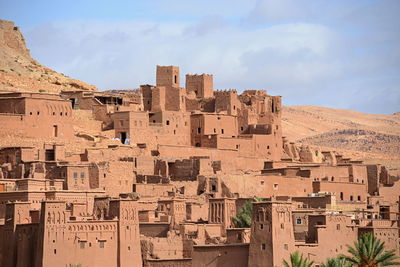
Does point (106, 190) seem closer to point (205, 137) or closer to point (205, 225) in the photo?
point (205, 225)

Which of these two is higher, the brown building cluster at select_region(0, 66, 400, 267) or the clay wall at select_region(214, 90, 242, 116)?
the clay wall at select_region(214, 90, 242, 116)

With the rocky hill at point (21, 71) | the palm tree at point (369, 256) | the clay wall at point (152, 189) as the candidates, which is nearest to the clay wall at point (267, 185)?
the clay wall at point (152, 189)

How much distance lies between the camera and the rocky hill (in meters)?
76.1

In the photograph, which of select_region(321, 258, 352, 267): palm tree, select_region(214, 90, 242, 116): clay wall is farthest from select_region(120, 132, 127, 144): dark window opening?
select_region(321, 258, 352, 267): palm tree

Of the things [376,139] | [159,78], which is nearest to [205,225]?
[159,78]

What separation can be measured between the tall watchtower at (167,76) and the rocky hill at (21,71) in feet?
21.5

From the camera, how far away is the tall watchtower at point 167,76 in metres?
75.6

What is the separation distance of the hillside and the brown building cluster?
35.4 metres

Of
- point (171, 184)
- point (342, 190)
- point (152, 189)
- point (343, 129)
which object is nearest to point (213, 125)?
point (342, 190)

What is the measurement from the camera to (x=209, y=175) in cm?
6388

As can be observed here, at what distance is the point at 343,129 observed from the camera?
134 meters

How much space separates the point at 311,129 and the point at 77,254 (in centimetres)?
8811

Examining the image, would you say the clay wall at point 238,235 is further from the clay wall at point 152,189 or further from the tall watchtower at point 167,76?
the tall watchtower at point 167,76

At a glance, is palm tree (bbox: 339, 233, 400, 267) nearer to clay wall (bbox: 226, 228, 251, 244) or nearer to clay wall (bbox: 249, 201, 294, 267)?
clay wall (bbox: 249, 201, 294, 267)
